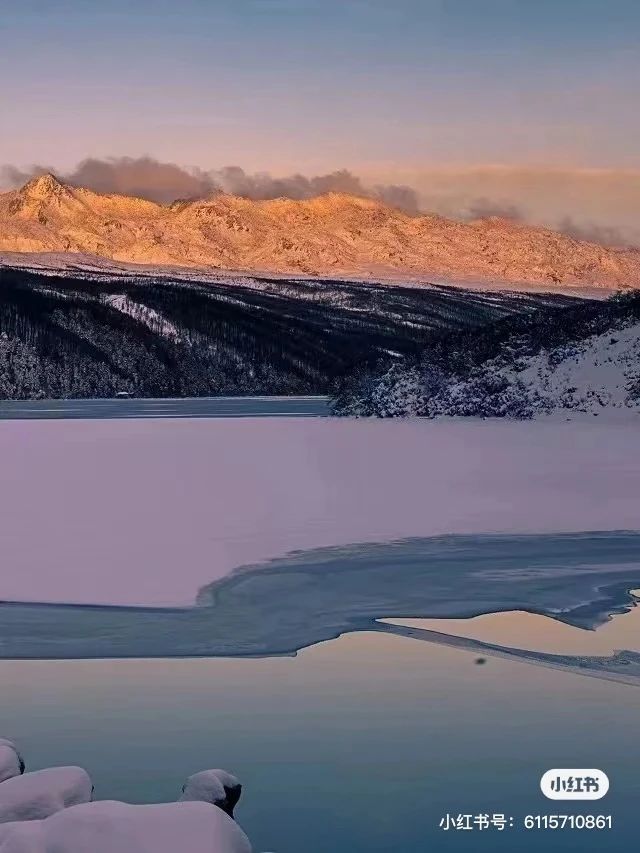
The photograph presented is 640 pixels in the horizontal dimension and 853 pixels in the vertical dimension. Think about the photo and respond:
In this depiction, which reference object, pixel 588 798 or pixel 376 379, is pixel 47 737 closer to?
pixel 588 798

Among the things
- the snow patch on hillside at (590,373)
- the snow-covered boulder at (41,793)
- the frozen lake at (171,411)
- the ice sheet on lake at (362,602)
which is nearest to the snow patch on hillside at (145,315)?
the frozen lake at (171,411)

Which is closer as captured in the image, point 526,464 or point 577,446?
point 526,464

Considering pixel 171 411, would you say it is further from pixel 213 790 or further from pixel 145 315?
pixel 145 315

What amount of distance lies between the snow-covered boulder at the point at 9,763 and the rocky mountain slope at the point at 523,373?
4208 centimetres

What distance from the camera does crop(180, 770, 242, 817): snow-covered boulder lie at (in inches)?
287

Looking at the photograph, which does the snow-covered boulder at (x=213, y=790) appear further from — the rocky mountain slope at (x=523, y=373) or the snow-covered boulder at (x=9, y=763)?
the rocky mountain slope at (x=523, y=373)

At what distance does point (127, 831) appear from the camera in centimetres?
633

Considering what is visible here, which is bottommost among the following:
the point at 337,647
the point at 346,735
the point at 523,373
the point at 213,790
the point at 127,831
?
the point at 523,373

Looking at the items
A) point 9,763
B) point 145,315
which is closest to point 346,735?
point 9,763

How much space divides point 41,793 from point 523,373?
1930 inches

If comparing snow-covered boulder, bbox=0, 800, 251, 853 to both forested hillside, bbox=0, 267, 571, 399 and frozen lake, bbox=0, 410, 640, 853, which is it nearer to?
frozen lake, bbox=0, 410, 640, 853

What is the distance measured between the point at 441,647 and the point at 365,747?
3053 millimetres

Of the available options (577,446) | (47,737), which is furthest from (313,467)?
(47,737)

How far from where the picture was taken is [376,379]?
194 ft
